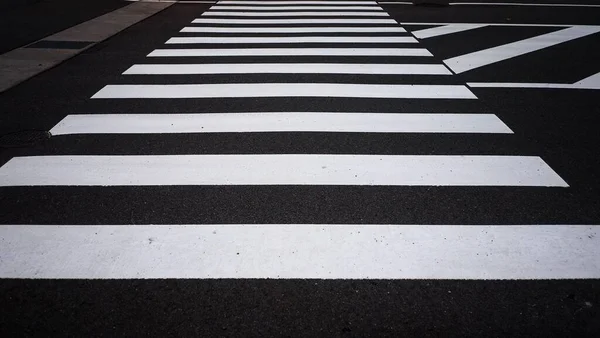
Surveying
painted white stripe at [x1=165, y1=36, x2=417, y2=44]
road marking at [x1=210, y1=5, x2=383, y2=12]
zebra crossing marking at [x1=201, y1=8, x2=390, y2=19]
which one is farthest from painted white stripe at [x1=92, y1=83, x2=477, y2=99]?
road marking at [x1=210, y1=5, x2=383, y2=12]

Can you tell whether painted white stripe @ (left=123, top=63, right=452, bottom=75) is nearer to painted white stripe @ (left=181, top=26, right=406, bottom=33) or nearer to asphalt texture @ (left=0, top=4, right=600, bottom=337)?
asphalt texture @ (left=0, top=4, right=600, bottom=337)

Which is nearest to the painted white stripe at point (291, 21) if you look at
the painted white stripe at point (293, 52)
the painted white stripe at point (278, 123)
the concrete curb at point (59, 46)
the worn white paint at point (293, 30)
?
the worn white paint at point (293, 30)

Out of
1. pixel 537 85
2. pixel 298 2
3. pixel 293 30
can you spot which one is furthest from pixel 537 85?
pixel 298 2

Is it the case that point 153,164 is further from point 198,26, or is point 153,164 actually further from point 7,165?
point 198,26

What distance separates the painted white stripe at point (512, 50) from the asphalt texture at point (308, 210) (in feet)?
2.94

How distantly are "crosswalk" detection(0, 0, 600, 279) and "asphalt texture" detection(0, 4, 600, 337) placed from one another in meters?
0.11

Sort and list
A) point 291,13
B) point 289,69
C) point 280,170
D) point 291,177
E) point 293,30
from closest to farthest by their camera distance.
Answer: point 291,177 < point 280,170 < point 289,69 < point 293,30 < point 291,13

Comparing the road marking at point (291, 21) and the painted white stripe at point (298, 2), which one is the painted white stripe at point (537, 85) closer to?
the road marking at point (291, 21)

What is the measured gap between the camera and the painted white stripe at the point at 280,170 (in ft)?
13.3

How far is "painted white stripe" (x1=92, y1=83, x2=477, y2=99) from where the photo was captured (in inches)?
243

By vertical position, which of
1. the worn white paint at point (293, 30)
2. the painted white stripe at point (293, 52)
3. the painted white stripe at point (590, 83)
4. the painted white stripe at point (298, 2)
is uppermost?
the painted white stripe at point (298, 2)

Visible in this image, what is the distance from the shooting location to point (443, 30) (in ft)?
33.9

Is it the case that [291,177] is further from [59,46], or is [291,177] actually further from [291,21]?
[291,21]

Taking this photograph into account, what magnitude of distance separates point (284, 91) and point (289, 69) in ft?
3.68
